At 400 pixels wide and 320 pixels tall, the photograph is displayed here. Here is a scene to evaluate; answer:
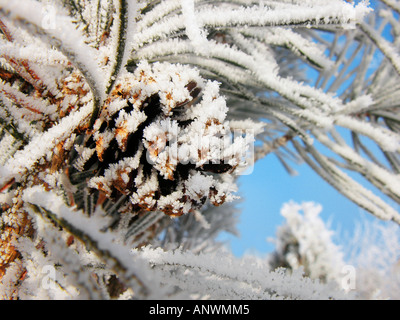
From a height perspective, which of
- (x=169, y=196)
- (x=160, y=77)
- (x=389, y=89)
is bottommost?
(x=169, y=196)

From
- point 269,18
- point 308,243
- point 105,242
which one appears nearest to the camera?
point 105,242

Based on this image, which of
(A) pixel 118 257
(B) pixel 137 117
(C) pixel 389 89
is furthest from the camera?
(C) pixel 389 89

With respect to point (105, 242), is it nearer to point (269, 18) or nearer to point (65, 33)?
point (65, 33)

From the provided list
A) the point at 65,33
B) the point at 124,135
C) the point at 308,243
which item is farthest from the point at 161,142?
the point at 308,243

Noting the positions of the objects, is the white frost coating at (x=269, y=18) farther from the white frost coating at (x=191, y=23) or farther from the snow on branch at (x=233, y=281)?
the snow on branch at (x=233, y=281)

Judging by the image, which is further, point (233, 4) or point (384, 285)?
point (384, 285)
